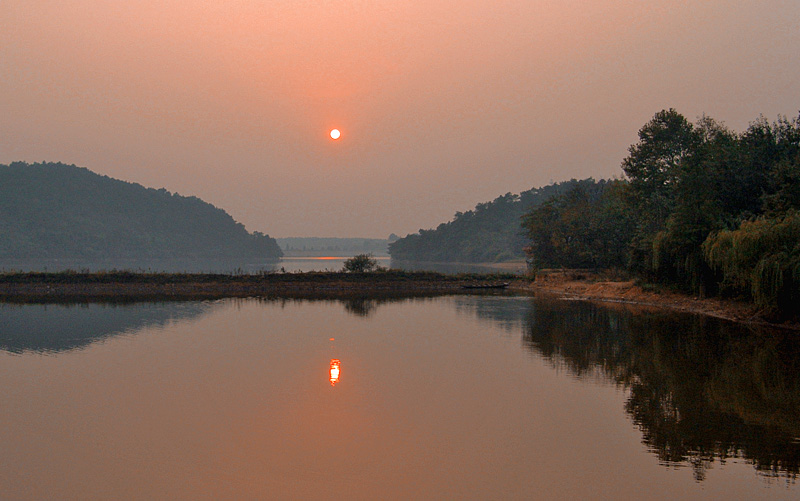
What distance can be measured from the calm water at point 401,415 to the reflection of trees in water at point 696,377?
86 mm

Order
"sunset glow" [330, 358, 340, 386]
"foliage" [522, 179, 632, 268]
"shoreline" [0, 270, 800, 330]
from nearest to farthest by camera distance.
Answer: "sunset glow" [330, 358, 340, 386]
"shoreline" [0, 270, 800, 330]
"foliage" [522, 179, 632, 268]

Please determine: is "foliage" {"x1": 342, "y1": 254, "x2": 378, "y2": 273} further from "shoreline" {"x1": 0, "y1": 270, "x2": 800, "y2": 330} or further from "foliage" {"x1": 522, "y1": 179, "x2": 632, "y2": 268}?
"foliage" {"x1": 522, "y1": 179, "x2": 632, "y2": 268}

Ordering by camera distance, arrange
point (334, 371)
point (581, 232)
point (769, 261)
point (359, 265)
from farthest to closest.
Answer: point (359, 265) → point (581, 232) → point (769, 261) → point (334, 371)

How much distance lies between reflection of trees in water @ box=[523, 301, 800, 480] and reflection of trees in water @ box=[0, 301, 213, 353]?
69.3ft

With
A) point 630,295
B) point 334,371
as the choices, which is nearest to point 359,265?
point 630,295

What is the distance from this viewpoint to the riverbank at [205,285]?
191 feet

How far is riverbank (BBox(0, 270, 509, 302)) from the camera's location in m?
58.3

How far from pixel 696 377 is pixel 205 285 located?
49943mm

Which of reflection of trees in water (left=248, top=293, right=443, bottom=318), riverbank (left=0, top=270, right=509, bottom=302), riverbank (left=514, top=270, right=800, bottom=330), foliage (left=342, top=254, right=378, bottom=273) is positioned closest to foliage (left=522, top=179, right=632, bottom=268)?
riverbank (left=514, top=270, right=800, bottom=330)

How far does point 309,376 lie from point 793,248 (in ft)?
74.9

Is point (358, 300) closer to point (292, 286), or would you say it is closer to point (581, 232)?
point (292, 286)

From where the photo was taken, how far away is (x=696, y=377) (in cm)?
2102

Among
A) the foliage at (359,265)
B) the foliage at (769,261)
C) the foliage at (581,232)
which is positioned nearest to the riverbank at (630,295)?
the foliage at (769,261)

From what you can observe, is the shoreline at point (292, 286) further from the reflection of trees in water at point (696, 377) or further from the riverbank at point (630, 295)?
the reflection of trees in water at point (696, 377)
